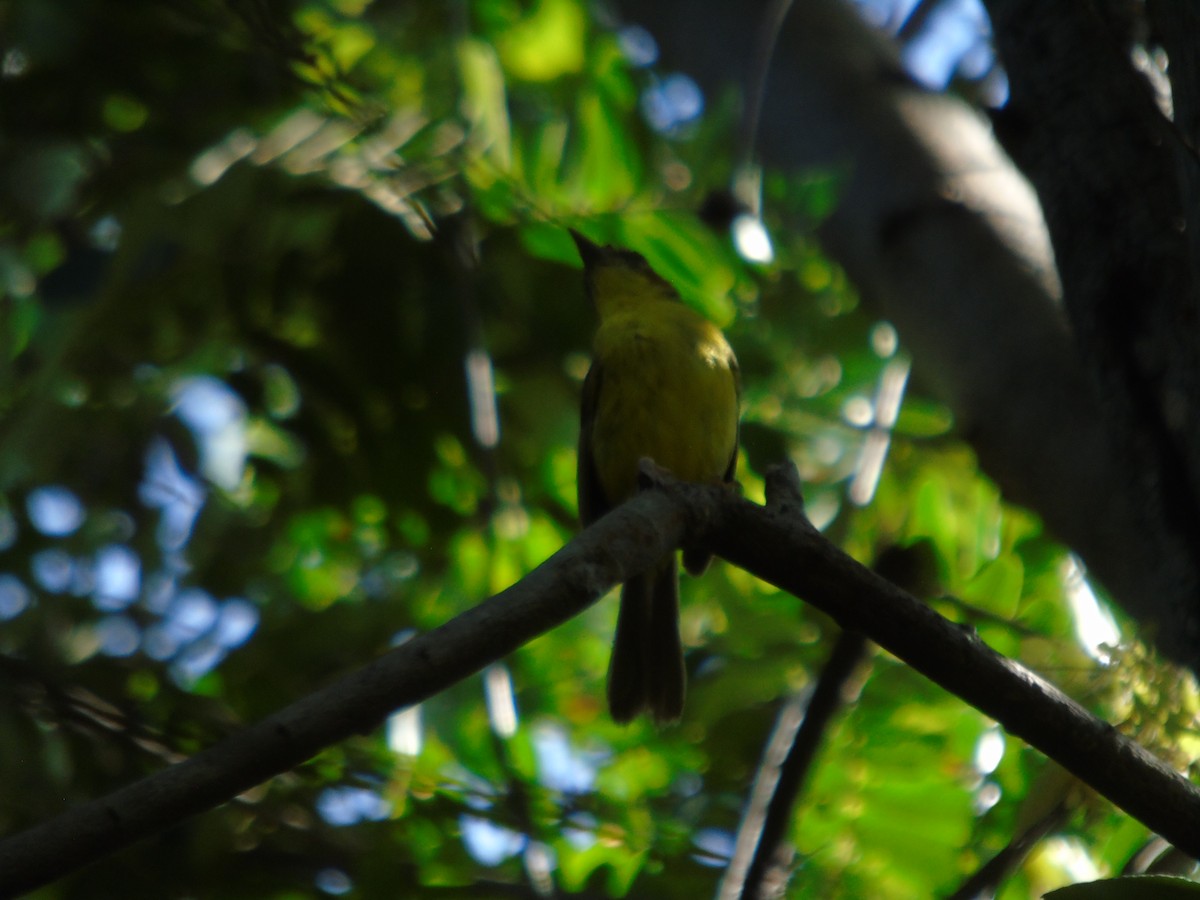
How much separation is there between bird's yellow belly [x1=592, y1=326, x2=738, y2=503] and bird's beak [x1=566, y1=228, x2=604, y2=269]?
1.28ft

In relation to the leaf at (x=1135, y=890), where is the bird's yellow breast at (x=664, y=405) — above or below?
below

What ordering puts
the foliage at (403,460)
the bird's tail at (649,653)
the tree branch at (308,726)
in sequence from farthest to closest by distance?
the bird's tail at (649,653), the foliage at (403,460), the tree branch at (308,726)

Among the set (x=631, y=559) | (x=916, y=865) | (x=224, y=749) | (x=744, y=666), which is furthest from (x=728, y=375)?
(x=224, y=749)

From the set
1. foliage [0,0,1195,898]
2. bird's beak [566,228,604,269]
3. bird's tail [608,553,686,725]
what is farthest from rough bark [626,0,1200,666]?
bird's tail [608,553,686,725]

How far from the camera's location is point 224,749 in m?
1.63

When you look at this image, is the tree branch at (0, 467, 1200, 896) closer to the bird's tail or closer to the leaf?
the leaf

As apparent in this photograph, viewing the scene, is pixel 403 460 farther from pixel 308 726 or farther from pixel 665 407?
pixel 308 726

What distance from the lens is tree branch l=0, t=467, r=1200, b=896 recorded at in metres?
1.58

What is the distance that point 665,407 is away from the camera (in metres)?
4.69

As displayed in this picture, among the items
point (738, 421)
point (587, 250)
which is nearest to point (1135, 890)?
point (738, 421)

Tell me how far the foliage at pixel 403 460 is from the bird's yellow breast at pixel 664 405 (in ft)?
0.44

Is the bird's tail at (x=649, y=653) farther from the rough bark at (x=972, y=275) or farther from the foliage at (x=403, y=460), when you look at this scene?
the rough bark at (x=972, y=275)

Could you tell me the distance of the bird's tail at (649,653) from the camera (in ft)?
13.2

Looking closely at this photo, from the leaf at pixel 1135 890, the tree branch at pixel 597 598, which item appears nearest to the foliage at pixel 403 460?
the tree branch at pixel 597 598
